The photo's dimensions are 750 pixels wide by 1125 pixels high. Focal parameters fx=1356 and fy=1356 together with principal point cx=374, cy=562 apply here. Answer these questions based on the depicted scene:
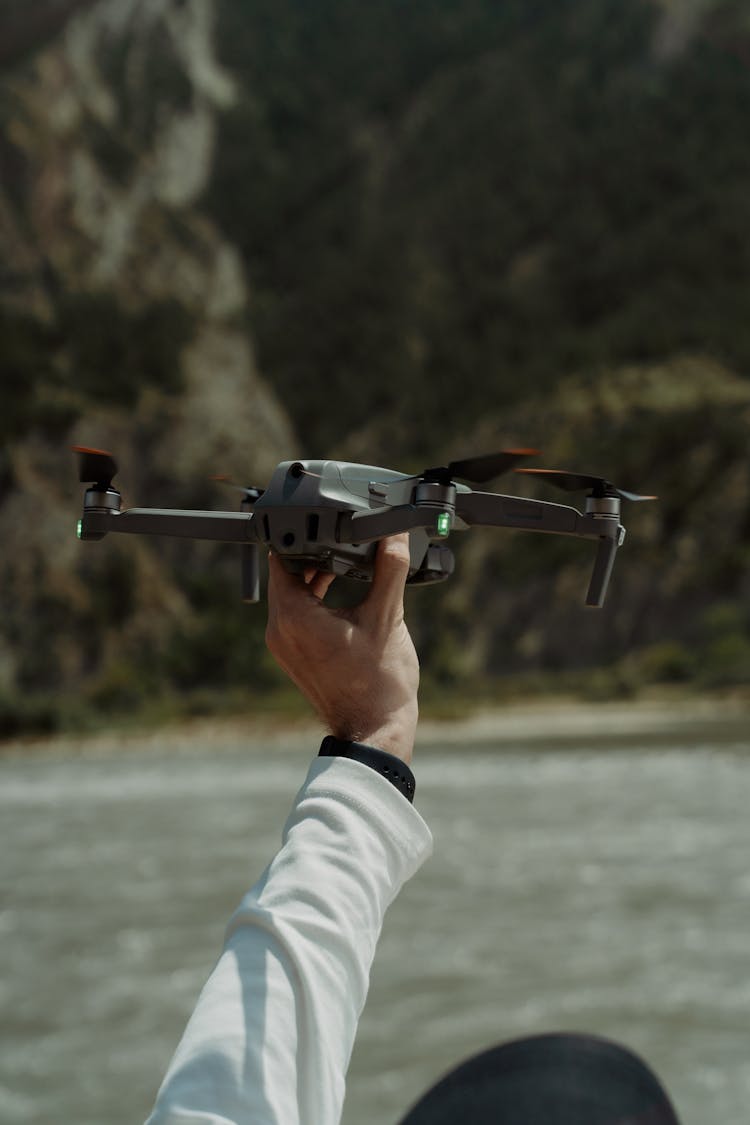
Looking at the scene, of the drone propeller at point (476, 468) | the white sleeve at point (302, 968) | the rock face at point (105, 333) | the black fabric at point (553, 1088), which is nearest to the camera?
the white sleeve at point (302, 968)

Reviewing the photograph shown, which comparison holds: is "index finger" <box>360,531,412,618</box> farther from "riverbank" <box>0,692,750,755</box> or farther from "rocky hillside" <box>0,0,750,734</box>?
"rocky hillside" <box>0,0,750,734</box>

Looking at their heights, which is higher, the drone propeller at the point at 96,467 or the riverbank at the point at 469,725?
the drone propeller at the point at 96,467

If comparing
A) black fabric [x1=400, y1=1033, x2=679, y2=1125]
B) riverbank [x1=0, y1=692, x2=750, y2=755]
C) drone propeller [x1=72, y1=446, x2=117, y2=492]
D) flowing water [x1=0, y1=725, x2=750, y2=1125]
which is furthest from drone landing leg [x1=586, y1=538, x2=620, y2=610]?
riverbank [x1=0, y1=692, x2=750, y2=755]

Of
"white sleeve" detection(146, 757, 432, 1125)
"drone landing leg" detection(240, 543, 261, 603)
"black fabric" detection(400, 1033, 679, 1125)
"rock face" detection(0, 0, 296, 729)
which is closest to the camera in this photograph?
"white sleeve" detection(146, 757, 432, 1125)

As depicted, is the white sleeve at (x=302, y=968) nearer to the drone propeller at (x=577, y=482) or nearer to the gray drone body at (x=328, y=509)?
the gray drone body at (x=328, y=509)

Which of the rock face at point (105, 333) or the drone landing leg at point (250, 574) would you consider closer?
the drone landing leg at point (250, 574)

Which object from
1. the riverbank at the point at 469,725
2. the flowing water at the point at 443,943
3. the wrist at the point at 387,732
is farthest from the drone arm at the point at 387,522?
the riverbank at the point at 469,725
